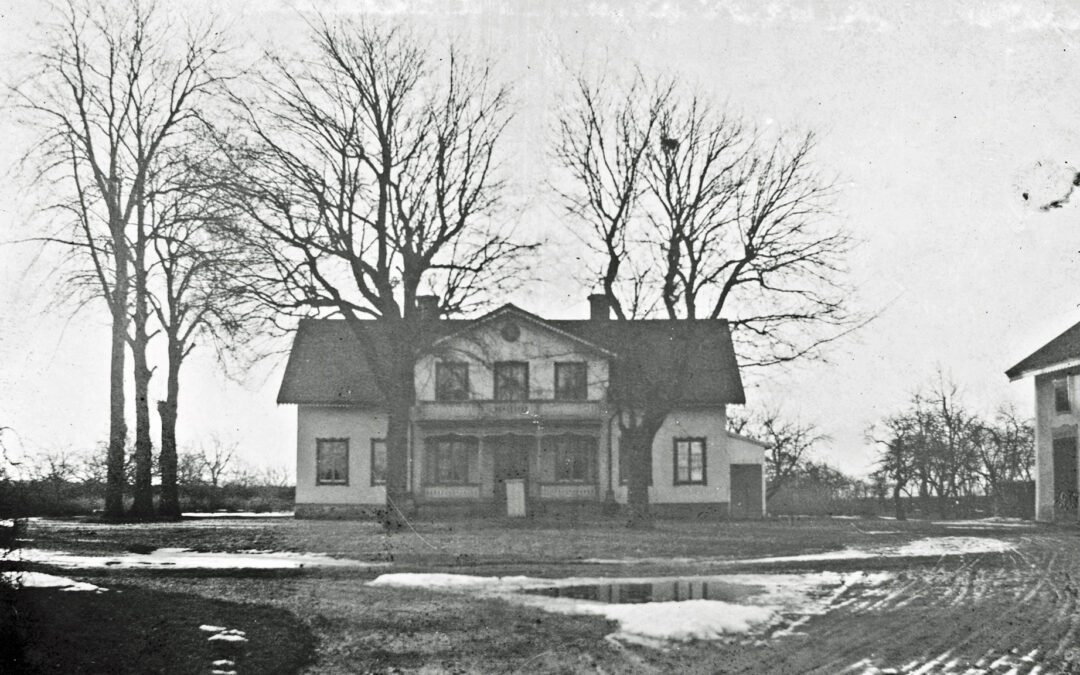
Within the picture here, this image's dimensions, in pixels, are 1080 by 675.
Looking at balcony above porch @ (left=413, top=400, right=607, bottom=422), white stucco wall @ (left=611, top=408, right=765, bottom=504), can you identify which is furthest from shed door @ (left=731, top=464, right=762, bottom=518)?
balcony above porch @ (left=413, top=400, right=607, bottom=422)

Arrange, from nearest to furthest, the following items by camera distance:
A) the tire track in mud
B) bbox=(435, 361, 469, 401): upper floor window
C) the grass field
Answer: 1. the grass field
2. the tire track in mud
3. bbox=(435, 361, 469, 401): upper floor window

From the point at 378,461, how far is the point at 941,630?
26394mm

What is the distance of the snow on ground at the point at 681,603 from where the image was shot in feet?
33.2

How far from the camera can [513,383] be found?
33.7 metres

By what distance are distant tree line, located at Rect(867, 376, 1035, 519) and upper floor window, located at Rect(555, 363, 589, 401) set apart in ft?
42.8

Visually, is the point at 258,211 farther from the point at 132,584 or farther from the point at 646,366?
the point at 132,584

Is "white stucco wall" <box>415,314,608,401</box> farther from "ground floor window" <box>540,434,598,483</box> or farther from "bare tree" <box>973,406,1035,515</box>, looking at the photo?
"bare tree" <box>973,406,1035,515</box>

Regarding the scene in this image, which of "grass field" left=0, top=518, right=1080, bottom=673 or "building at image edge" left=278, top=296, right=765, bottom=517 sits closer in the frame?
"grass field" left=0, top=518, right=1080, bottom=673

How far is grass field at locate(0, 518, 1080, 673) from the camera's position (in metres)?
8.98

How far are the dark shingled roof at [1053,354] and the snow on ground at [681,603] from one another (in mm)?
15518

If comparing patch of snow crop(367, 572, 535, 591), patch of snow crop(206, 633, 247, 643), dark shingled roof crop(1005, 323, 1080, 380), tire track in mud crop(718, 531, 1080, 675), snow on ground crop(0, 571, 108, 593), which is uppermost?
dark shingled roof crop(1005, 323, 1080, 380)

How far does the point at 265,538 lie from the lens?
2022 cm

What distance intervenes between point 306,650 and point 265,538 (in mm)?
11591

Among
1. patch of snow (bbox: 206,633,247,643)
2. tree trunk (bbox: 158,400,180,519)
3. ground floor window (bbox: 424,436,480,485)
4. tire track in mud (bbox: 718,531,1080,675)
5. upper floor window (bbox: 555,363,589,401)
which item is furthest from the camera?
upper floor window (bbox: 555,363,589,401)
